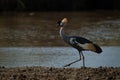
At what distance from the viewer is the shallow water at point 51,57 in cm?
1201

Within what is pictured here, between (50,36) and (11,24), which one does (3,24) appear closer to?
(11,24)

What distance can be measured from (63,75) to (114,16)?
15928 millimetres

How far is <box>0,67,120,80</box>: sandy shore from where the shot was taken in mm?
9133

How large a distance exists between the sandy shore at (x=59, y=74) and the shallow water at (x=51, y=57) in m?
1.78

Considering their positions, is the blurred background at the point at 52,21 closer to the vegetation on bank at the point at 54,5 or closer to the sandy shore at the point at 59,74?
the vegetation on bank at the point at 54,5

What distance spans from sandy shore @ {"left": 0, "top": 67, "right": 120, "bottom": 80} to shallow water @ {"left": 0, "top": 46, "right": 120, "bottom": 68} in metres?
1.78

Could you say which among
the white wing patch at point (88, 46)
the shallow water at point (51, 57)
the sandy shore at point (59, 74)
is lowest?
the shallow water at point (51, 57)

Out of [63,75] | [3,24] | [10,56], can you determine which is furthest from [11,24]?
[63,75]

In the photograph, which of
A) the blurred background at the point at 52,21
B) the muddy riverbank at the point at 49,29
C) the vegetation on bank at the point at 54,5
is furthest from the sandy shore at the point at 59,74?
the vegetation on bank at the point at 54,5

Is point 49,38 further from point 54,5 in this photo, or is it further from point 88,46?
point 54,5

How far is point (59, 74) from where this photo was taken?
9.41 m

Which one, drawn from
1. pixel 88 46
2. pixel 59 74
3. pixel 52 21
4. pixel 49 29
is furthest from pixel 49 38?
pixel 59 74

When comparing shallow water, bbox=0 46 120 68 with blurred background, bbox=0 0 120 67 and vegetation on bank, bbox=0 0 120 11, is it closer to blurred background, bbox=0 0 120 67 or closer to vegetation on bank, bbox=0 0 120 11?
blurred background, bbox=0 0 120 67

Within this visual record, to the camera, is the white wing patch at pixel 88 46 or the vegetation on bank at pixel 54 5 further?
the vegetation on bank at pixel 54 5
